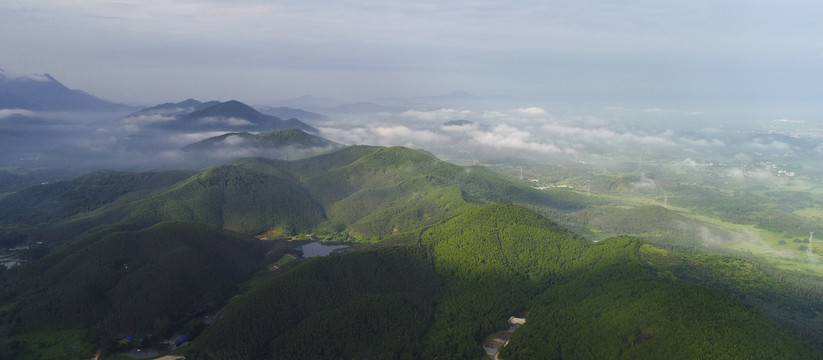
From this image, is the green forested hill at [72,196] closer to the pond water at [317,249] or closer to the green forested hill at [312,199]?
the green forested hill at [312,199]

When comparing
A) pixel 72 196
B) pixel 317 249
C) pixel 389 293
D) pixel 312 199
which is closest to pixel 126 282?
pixel 317 249

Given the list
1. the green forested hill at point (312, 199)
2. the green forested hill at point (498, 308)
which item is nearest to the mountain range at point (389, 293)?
the green forested hill at point (498, 308)

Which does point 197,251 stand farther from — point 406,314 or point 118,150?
point 118,150

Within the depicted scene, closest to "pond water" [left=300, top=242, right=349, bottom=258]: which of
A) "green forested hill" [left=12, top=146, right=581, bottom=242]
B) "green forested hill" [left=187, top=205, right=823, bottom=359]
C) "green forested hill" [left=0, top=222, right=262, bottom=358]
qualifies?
"green forested hill" [left=12, top=146, right=581, bottom=242]

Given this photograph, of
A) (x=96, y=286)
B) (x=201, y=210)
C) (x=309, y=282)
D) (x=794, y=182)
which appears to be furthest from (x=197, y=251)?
(x=794, y=182)

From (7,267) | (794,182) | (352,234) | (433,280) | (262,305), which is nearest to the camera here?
(262,305)

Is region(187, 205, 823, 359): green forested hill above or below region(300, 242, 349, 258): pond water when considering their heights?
above

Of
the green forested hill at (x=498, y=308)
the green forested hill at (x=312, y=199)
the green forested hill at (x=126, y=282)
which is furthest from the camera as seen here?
the green forested hill at (x=312, y=199)

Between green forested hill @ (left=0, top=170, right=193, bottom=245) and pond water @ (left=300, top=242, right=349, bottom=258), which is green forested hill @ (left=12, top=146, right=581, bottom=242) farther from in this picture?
pond water @ (left=300, top=242, right=349, bottom=258)
